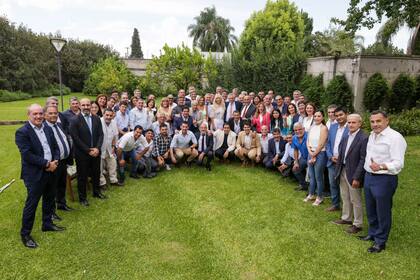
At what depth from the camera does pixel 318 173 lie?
5.95 meters

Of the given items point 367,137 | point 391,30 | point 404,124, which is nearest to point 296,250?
point 367,137

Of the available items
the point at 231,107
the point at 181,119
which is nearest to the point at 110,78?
the point at 231,107

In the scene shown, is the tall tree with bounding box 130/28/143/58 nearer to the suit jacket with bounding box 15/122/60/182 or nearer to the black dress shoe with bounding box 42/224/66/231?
the black dress shoe with bounding box 42/224/66/231

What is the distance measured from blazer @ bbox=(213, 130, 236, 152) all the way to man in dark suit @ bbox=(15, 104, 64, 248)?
14.9 ft

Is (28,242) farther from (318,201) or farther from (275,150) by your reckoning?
(275,150)

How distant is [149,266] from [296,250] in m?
1.93

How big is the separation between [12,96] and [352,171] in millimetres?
31298

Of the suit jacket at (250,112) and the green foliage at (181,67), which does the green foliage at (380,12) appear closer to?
the suit jacket at (250,112)

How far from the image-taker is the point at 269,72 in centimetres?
1689

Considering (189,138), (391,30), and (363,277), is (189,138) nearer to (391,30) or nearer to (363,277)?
(363,277)

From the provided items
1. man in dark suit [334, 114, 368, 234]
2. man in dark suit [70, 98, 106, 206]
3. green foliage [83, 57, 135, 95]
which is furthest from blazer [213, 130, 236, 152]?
green foliage [83, 57, 135, 95]

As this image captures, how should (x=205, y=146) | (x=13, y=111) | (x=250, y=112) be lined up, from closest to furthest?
(x=205, y=146) < (x=250, y=112) < (x=13, y=111)

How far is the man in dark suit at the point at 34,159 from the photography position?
4.24m

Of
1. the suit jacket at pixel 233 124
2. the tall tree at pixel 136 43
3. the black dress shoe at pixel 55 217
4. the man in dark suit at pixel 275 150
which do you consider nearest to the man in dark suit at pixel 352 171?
the man in dark suit at pixel 275 150
